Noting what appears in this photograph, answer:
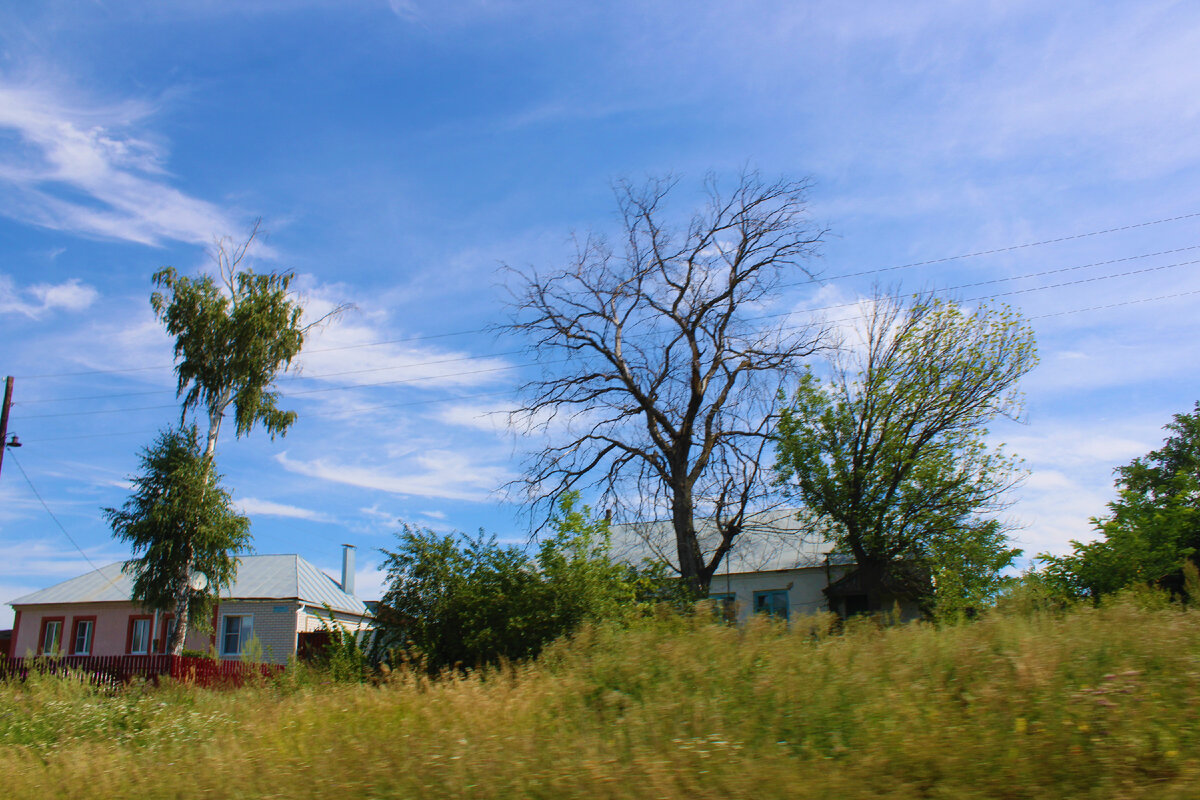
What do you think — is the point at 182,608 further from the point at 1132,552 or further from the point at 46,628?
the point at 1132,552

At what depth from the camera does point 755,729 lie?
16.5 feet

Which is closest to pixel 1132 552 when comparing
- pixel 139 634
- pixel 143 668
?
pixel 143 668

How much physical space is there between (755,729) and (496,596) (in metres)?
10.9

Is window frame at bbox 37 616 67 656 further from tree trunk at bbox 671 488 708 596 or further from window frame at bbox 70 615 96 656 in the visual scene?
tree trunk at bbox 671 488 708 596

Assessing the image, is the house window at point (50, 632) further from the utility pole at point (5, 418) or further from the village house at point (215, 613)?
the utility pole at point (5, 418)

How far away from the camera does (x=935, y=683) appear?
5.32 metres

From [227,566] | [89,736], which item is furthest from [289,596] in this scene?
[89,736]

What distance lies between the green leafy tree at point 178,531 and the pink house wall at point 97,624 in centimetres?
956

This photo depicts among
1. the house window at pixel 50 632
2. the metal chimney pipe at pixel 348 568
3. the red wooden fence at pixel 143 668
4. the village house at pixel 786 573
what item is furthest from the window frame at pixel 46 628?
the village house at pixel 786 573

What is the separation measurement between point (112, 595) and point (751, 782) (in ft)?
127

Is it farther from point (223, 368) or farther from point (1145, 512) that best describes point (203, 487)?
point (1145, 512)

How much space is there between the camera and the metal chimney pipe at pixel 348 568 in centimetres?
3809

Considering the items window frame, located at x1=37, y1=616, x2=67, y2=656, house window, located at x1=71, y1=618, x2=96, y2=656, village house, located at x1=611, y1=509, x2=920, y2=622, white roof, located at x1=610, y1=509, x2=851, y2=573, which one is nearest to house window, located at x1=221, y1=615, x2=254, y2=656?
house window, located at x1=71, y1=618, x2=96, y2=656

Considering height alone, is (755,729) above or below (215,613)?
below
